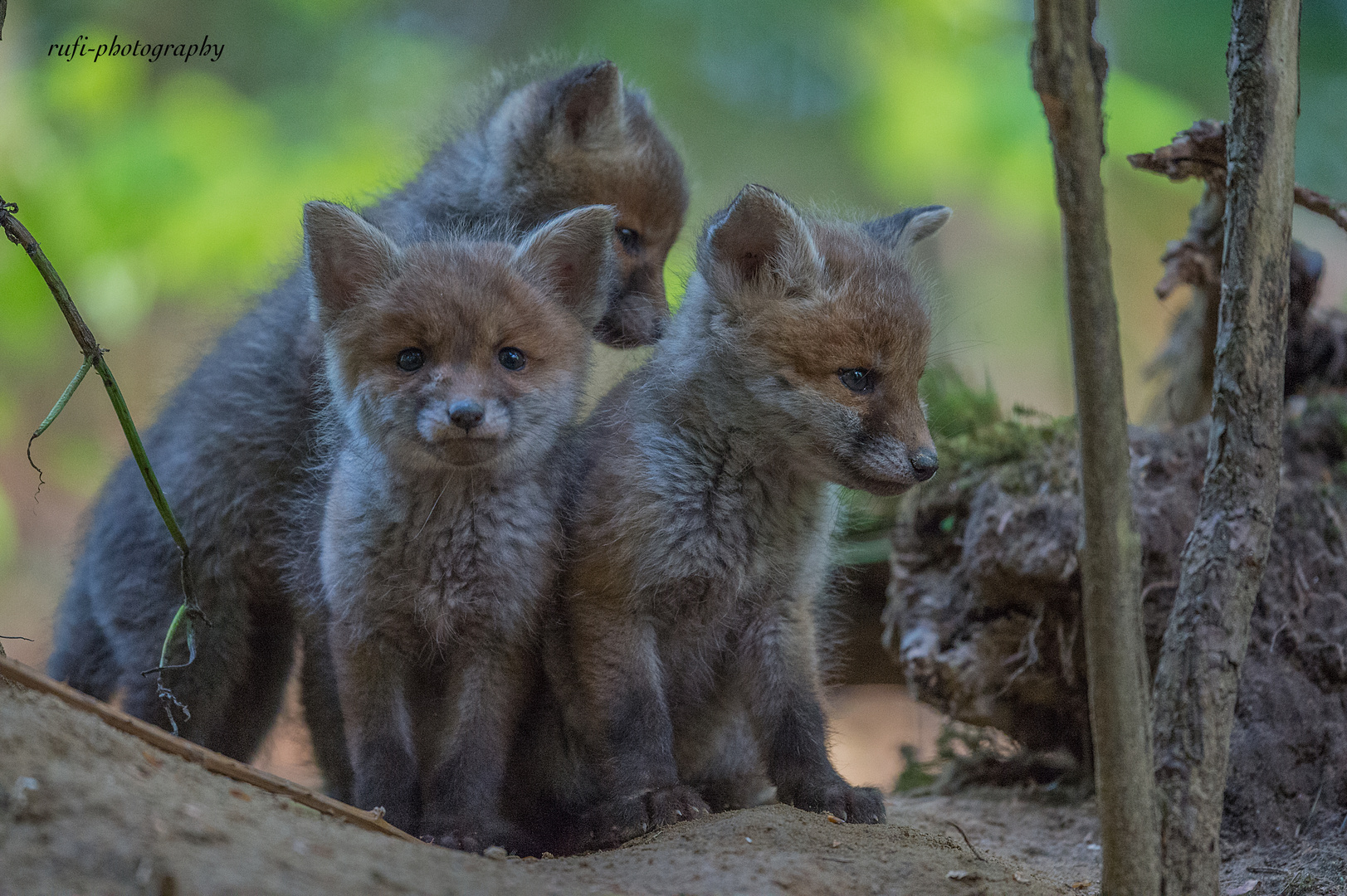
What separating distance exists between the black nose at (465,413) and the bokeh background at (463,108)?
2.96 metres

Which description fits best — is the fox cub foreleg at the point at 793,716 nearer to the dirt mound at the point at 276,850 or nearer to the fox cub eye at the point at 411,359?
the dirt mound at the point at 276,850

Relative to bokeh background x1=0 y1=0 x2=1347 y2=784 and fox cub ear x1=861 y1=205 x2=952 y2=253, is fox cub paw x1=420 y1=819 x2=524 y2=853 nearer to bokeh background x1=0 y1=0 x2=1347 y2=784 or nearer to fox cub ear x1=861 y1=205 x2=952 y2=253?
fox cub ear x1=861 y1=205 x2=952 y2=253

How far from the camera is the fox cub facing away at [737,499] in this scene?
315 centimetres

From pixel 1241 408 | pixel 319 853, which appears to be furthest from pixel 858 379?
pixel 319 853

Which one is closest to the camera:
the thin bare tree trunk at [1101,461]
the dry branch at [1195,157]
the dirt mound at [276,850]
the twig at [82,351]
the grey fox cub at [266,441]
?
the dirt mound at [276,850]

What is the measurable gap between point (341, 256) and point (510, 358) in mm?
680

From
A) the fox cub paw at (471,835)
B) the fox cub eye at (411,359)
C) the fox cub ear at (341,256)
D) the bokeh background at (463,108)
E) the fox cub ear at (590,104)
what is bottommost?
the fox cub paw at (471,835)

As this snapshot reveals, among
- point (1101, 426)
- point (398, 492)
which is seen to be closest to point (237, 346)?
point (398, 492)

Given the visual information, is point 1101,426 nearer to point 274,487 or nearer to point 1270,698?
point 1270,698

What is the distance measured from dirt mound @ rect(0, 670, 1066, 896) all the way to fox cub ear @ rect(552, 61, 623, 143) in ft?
9.64

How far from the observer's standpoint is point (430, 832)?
2.92m

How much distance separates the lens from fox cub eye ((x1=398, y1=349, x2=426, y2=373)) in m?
3.16

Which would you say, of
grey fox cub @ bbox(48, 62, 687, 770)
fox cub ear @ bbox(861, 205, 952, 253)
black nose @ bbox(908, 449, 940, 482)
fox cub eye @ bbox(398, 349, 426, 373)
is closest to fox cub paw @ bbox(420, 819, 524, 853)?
grey fox cub @ bbox(48, 62, 687, 770)

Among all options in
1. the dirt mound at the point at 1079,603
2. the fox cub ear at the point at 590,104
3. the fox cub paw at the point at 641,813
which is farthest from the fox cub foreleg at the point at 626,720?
the fox cub ear at the point at 590,104
